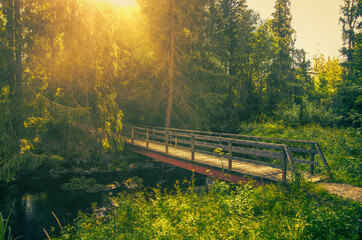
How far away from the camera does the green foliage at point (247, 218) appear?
13.3 ft

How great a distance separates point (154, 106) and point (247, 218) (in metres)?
16.9

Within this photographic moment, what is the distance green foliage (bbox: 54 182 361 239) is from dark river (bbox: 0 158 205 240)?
408 centimetres

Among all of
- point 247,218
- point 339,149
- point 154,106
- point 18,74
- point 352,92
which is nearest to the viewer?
point 247,218

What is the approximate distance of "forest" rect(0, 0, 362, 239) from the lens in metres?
5.18

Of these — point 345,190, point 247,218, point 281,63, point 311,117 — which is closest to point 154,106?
point 311,117

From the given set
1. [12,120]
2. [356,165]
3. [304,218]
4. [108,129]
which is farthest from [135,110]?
[304,218]

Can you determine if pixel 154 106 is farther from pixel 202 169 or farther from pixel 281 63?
pixel 281 63

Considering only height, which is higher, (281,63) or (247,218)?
(281,63)

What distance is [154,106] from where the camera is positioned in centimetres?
2120

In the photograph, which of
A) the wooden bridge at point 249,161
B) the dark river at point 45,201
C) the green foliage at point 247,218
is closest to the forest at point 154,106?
the green foliage at point 247,218

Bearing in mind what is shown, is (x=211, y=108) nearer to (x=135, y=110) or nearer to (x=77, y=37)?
(x=135, y=110)

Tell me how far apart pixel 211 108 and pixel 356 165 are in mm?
13376

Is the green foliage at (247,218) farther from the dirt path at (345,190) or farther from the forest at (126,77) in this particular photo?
the forest at (126,77)

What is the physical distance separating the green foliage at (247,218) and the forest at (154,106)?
0.03 meters
